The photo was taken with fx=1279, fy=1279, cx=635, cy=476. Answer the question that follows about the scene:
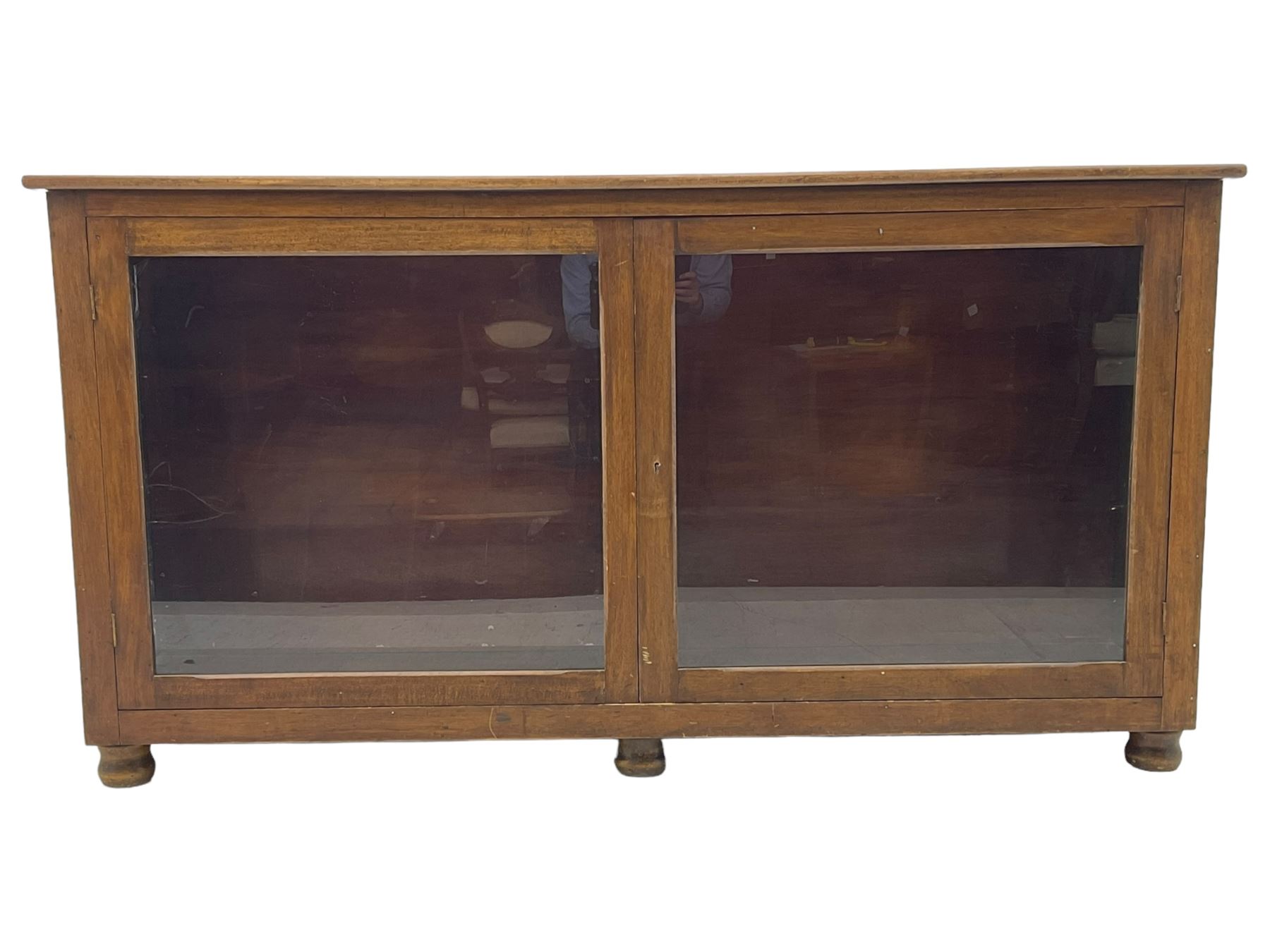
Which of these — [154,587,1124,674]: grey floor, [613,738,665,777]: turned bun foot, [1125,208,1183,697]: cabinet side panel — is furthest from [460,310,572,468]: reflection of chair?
[1125,208,1183,697]: cabinet side panel

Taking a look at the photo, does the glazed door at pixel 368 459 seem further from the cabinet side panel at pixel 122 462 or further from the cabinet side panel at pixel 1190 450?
the cabinet side panel at pixel 1190 450

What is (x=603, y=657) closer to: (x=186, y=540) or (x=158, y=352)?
(x=186, y=540)

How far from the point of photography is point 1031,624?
2.65 metres

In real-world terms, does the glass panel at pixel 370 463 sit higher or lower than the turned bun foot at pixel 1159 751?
higher

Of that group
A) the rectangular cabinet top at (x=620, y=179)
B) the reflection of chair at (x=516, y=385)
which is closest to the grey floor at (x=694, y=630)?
the reflection of chair at (x=516, y=385)

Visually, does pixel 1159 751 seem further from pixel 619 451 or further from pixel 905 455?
pixel 619 451

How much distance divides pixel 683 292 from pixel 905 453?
57cm

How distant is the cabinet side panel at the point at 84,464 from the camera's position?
8.04 ft

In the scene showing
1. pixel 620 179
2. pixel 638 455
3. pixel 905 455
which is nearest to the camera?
pixel 620 179

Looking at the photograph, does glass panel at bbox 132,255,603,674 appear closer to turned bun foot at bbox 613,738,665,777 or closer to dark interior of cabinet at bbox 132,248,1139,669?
dark interior of cabinet at bbox 132,248,1139,669

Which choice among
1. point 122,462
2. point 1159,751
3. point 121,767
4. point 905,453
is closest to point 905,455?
point 905,453

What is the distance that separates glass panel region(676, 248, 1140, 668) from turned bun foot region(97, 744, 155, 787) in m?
1.14

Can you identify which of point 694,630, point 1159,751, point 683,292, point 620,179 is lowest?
point 1159,751

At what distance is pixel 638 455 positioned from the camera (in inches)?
99.4
